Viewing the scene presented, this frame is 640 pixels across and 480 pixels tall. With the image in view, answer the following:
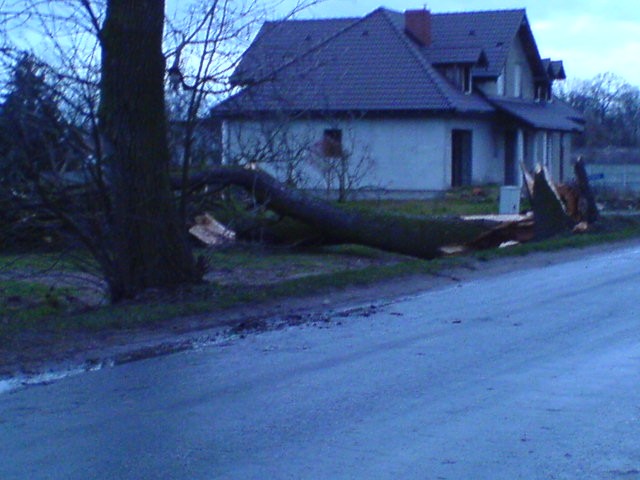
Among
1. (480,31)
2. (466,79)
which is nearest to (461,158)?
(466,79)

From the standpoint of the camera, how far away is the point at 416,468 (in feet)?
23.4

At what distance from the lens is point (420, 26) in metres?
44.8

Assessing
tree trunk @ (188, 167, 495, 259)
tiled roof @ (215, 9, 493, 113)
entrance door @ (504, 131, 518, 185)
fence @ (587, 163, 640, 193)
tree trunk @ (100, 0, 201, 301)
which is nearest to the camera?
tree trunk @ (100, 0, 201, 301)

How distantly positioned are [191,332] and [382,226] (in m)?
9.00

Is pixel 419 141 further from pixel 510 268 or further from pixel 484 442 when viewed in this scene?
pixel 484 442

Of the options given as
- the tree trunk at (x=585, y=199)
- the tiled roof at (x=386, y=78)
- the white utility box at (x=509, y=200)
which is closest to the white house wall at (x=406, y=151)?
the tiled roof at (x=386, y=78)

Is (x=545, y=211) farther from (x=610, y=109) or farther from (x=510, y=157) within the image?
(x=610, y=109)

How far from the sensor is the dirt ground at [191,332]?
11422 millimetres

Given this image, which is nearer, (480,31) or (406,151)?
→ (406,151)

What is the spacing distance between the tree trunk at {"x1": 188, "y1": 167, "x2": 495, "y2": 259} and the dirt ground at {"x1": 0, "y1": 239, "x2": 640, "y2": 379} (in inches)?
140

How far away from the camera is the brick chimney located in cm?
4466

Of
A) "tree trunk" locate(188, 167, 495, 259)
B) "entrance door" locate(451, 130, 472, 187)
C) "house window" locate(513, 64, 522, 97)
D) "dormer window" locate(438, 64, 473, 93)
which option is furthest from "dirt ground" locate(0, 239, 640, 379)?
"house window" locate(513, 64, 522, 97)

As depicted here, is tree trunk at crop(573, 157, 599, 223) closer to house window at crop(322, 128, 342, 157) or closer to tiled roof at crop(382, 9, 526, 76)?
house window at crop(322, 128, 342, 157)

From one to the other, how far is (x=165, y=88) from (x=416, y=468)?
A: 963cm
